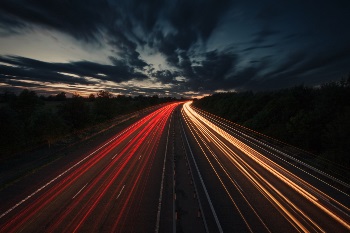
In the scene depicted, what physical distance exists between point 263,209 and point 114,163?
56.3ft

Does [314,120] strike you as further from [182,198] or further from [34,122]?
[34,122]

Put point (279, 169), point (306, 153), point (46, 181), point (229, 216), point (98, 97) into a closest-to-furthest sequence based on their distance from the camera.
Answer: point (229, 216) < point (46, 181) < point (279, 169) < point (306, 153) < point (98, 97)

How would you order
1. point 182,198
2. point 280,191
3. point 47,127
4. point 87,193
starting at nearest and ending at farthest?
point 182,198, point 280,191, point 87,193, point 47,127

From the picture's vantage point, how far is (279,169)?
76.0 ft

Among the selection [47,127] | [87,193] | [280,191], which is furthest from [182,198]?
[47,127]

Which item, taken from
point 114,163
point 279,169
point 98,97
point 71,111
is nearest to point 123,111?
point 98,97

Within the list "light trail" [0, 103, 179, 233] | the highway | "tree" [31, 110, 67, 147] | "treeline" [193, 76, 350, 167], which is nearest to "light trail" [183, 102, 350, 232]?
the highway

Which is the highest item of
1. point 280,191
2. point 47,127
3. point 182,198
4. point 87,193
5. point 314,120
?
point 314,120

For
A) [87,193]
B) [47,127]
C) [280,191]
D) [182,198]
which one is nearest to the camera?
[182,198]

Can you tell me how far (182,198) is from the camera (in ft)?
57.2

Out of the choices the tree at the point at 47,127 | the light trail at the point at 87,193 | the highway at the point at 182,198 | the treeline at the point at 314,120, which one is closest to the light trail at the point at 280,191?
the highway at the point at 182,198

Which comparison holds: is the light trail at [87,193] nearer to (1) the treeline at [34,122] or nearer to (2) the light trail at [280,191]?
(2) the light trail at [280,191]

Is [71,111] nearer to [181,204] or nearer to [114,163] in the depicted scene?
[114,163]

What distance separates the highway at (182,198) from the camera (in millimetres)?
13789
